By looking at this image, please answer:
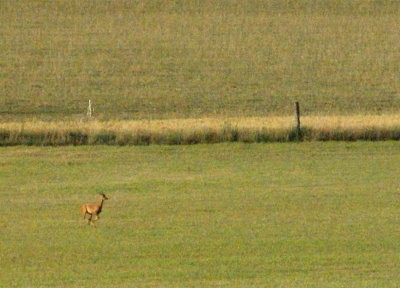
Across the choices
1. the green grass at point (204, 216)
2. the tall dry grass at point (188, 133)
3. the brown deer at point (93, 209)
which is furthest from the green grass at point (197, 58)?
the brown deer at point (93, 209)

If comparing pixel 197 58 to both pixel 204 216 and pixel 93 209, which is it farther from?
pixel 93 209

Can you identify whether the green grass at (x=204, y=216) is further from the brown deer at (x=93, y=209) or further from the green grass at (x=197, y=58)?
the green grass at (x=197, y=58)

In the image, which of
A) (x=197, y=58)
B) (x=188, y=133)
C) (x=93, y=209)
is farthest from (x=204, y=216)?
(x=197, y=58)

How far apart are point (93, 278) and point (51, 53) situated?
3686 cm

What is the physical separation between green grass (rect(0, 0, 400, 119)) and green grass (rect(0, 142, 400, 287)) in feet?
41.1

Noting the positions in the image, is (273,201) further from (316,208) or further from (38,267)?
(38,267)

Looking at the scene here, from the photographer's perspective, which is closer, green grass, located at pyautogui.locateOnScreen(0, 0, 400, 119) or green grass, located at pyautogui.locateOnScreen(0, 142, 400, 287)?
green grass, located at pyautogui.locateOnScreen(0, 142, 400, 287)

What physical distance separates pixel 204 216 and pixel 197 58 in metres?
31.7

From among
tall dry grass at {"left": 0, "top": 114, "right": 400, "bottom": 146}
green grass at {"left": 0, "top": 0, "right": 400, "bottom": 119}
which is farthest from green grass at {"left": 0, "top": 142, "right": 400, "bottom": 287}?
green grass at {"left": 0, "top": 0, "right": 400, "bottom": 119}

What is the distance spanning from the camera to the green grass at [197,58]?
122ft

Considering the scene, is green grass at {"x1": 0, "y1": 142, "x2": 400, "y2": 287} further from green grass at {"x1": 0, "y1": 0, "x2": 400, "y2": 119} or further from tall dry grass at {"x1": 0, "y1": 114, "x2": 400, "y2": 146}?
green grass at {"x1": 0, "y1": 0, "x2": 400, "y2": 119}

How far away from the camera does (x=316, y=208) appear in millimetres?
14953

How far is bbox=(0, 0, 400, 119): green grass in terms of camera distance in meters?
37.1

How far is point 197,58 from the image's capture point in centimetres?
4569
